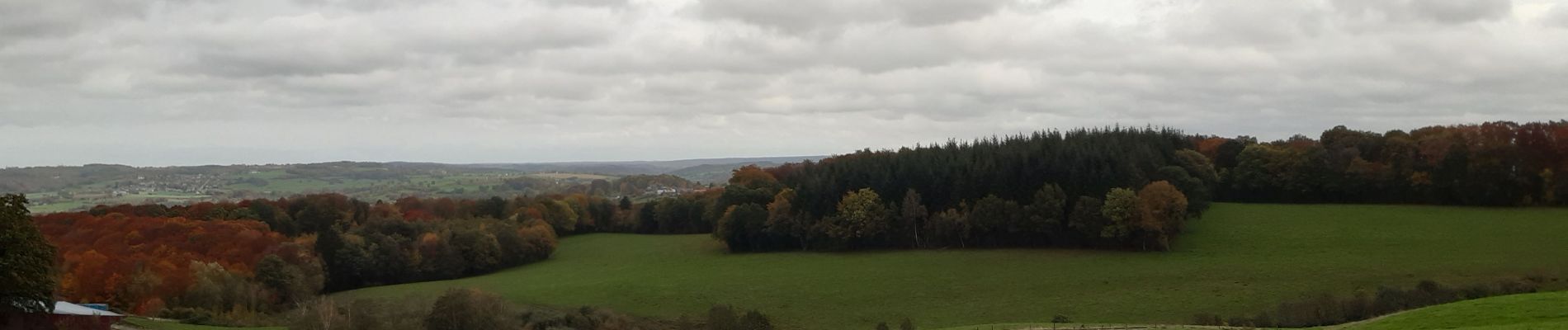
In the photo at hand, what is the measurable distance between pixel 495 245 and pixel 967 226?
4421 centimetres

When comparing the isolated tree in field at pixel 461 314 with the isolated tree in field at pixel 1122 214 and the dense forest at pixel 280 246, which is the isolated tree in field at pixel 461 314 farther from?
the isolated tree in field at pixel 1122 214

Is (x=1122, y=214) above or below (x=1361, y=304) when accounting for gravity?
above

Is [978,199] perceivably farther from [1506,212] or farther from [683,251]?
[1506,212]

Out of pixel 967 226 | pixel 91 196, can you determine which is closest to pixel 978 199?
pixel 967 226

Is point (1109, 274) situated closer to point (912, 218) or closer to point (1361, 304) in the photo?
point (1361, 304)

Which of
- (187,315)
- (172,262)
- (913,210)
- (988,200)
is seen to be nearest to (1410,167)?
(988,200)

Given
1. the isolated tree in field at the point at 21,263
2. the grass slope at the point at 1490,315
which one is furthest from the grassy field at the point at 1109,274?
the isolated tree in field at the point at 21,263

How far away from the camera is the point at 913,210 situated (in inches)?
3450

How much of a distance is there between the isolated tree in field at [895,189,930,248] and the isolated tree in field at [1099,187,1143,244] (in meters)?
17.0

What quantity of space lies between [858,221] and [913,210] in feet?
15.8

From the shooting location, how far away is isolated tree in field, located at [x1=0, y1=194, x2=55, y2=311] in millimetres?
31594

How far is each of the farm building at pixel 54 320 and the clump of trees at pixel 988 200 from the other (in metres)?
60.3

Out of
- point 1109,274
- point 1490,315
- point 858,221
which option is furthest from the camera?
point 858,221

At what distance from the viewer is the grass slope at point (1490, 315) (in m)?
29.2
